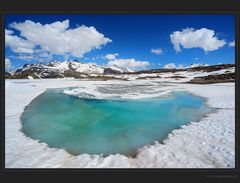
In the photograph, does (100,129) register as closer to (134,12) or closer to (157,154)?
(157,154)

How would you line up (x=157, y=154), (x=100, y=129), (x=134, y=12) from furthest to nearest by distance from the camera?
(x=100, y=129), (x=157, y=154), (x=134, y=12)

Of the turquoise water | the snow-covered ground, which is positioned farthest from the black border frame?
the turquoise water

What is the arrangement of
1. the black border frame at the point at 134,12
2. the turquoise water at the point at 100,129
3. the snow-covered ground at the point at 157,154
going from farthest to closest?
1. the turquoise water at the point at 100,129
2. the snow-covered ground at the point at 157,154
3. the black border frame at the point at 134,12

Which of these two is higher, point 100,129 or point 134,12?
point 134,12

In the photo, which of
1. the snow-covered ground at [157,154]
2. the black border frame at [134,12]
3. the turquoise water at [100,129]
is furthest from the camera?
the turquoise water at [100,129]

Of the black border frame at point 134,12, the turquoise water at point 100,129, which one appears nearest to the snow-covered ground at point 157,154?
the turquoise water at point 100,129

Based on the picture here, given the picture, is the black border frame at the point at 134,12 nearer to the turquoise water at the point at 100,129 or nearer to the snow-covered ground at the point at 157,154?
the snow-covered ground at the point at 157,154

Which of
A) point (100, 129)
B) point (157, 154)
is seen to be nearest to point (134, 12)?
point (157, 154)

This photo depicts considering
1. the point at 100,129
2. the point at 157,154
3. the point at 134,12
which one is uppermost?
the point at 134,12
